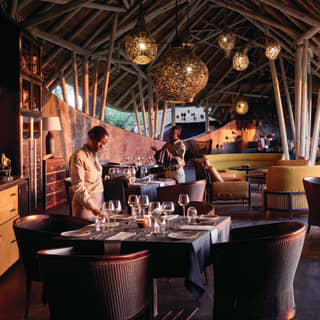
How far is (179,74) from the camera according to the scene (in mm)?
5781

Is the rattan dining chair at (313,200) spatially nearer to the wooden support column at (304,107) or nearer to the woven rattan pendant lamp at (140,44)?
the woven rattan pendant lamp at (140,44)

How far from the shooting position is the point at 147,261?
2555 millimetres

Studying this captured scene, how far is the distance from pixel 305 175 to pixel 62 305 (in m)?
6.03

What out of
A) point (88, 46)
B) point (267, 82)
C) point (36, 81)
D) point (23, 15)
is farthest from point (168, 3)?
point (267, 82)

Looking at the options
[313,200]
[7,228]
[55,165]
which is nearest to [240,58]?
[313,200]

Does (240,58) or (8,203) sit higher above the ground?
(240,58)

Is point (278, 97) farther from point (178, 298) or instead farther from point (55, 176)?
point (178, 298)

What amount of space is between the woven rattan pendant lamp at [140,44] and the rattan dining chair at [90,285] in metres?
4.16

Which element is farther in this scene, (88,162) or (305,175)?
(305,175)

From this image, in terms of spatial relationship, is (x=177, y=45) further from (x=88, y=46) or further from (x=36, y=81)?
(x=88, y=46)

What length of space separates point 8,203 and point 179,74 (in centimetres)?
271

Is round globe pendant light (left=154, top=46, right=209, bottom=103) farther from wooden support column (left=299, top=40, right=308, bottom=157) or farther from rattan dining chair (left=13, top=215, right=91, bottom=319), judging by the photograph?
wooden support column (left=299, top=40, right=308, bottom=157)

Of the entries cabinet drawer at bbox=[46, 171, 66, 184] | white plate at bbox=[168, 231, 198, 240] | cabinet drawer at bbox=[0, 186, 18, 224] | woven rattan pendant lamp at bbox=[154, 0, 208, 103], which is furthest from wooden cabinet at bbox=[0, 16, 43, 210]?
white plate at bbox=[168, 231, 198, 240]

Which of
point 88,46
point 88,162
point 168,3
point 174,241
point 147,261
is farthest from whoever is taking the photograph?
point 88,46
